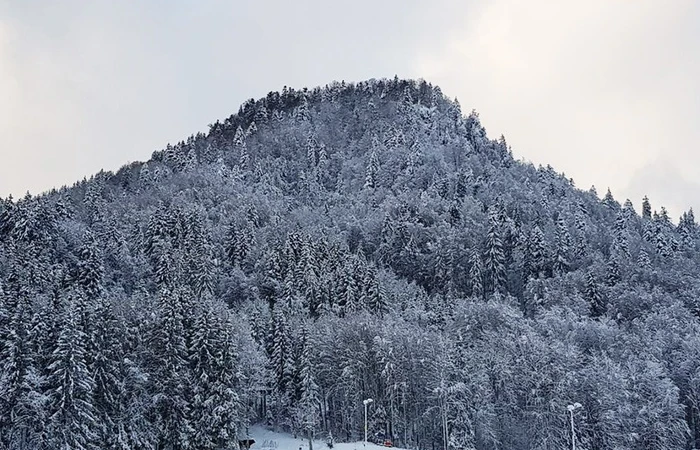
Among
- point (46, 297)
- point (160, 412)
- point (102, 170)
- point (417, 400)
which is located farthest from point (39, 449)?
point (102, 170)

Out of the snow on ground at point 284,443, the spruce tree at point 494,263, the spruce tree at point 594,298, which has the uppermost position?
the spruce tree at point 494,263

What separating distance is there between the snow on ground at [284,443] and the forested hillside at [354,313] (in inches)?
67.5

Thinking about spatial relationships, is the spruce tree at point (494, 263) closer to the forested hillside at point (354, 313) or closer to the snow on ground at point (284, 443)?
the forested hillside at point (354, 313)

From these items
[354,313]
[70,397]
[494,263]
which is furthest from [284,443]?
→ [494,263]

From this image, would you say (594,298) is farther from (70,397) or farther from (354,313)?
(70,397)

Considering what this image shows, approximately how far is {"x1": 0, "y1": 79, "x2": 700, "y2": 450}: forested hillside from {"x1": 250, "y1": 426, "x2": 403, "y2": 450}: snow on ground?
5.62 feet

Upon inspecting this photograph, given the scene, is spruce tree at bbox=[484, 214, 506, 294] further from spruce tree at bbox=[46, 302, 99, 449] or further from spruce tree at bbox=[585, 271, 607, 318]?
spruce tree at bbox=[46, 302, 99, 449]

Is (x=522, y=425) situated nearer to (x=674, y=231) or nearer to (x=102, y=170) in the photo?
(x=674, y=231)

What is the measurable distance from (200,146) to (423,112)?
188 ft

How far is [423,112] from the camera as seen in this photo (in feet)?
626


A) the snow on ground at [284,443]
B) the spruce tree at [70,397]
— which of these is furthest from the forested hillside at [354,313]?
the snow on ground at [284,443]

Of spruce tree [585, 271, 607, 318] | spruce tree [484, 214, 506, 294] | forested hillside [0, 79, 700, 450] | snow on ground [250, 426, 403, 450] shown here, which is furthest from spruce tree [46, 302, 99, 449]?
spruce tree [484, 214, 506, 294]

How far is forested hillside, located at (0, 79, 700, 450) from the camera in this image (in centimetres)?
5581

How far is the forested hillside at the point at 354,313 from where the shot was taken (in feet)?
183
